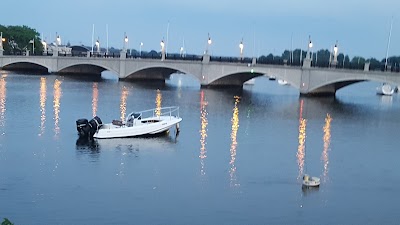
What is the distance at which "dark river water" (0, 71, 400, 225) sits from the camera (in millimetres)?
22734

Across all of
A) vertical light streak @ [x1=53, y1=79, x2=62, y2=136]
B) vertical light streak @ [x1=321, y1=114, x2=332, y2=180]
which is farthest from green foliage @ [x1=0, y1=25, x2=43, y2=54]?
vertical light streak @ [x1=321, y1=114, x2=332, y2=180]

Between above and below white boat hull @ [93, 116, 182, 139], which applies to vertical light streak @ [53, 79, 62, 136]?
below

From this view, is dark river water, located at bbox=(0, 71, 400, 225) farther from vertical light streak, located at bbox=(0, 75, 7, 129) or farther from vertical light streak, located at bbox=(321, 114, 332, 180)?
vertical light streak, located at bbox=(0, 75, 7, 129)

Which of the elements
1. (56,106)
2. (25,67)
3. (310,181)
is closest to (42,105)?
(56,106)

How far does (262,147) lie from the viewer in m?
36.5

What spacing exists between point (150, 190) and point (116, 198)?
1.93m

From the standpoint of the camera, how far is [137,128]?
3781cm

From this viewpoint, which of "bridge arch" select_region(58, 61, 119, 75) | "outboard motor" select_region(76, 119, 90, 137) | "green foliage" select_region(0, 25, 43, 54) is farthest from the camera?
"green foliage" select_region(0, 25, 43, 54)

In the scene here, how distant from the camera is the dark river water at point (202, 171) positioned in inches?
895

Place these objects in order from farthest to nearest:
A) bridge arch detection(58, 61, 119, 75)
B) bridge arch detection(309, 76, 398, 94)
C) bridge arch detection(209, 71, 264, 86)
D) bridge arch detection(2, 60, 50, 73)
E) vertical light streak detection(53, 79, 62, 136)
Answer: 1. bridge arch detection(2, 60, 50, 73)
2. bridge arch detection(58, 61, 119, 75)
3. bridge arch detection(209, 71, 264, 86)
4. bridge arch detection(309, 76, 398, 94)
5. vertical light streak detection(53, 79, 62, 136)

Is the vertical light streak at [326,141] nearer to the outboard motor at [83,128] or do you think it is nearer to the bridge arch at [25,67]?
the outboard motor at [83,128]

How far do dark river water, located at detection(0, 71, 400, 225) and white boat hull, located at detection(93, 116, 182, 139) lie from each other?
0.58 meters

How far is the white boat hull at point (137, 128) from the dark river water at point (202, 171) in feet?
1.90

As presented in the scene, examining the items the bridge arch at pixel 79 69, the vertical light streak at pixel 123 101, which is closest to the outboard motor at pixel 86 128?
the vertical light streak at pixel 123 101
